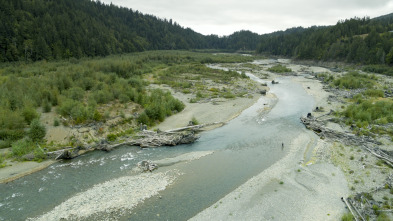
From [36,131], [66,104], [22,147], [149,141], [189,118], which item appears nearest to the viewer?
[22,147]

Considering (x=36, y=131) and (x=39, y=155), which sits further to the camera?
(x=36, y=131)

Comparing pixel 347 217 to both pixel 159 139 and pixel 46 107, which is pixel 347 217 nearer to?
pixel 159 139

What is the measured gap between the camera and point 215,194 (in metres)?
17.4

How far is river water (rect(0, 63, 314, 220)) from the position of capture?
15.4 meters

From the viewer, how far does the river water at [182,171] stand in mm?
15430

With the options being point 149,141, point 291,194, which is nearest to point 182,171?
point 149,141

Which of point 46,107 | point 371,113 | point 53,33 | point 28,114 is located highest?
point 53,33

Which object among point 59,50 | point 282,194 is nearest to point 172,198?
point 282,194

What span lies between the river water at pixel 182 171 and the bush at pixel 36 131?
422cm

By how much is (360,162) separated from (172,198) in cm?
1825

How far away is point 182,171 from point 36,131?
1544 cm

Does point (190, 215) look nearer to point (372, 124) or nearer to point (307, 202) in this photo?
point (307, 202)

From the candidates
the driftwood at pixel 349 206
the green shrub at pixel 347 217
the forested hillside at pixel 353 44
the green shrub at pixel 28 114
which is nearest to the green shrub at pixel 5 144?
the green shrub at pixel 28 114

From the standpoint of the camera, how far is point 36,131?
2228cm
